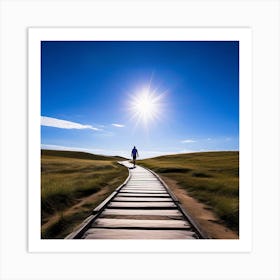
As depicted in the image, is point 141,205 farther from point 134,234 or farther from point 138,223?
point 134,234

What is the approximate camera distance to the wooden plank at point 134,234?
143 inches

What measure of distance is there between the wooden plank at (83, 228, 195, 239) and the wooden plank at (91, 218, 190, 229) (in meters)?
0.11

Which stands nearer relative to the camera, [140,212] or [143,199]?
[140,212]

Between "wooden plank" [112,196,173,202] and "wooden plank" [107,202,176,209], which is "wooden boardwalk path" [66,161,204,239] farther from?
"wooden plank" [112,196,173,202]

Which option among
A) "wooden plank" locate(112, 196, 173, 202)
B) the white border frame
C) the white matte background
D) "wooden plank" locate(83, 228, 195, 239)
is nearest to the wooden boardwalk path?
"wooden plank" locate(83, 228, 195, 239)

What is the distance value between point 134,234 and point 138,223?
0.28 m

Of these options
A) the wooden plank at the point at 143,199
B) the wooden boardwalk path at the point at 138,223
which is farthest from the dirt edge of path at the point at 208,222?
the wooden plank at the point at 143,199

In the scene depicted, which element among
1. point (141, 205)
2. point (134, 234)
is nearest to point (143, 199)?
point (141, 205)
